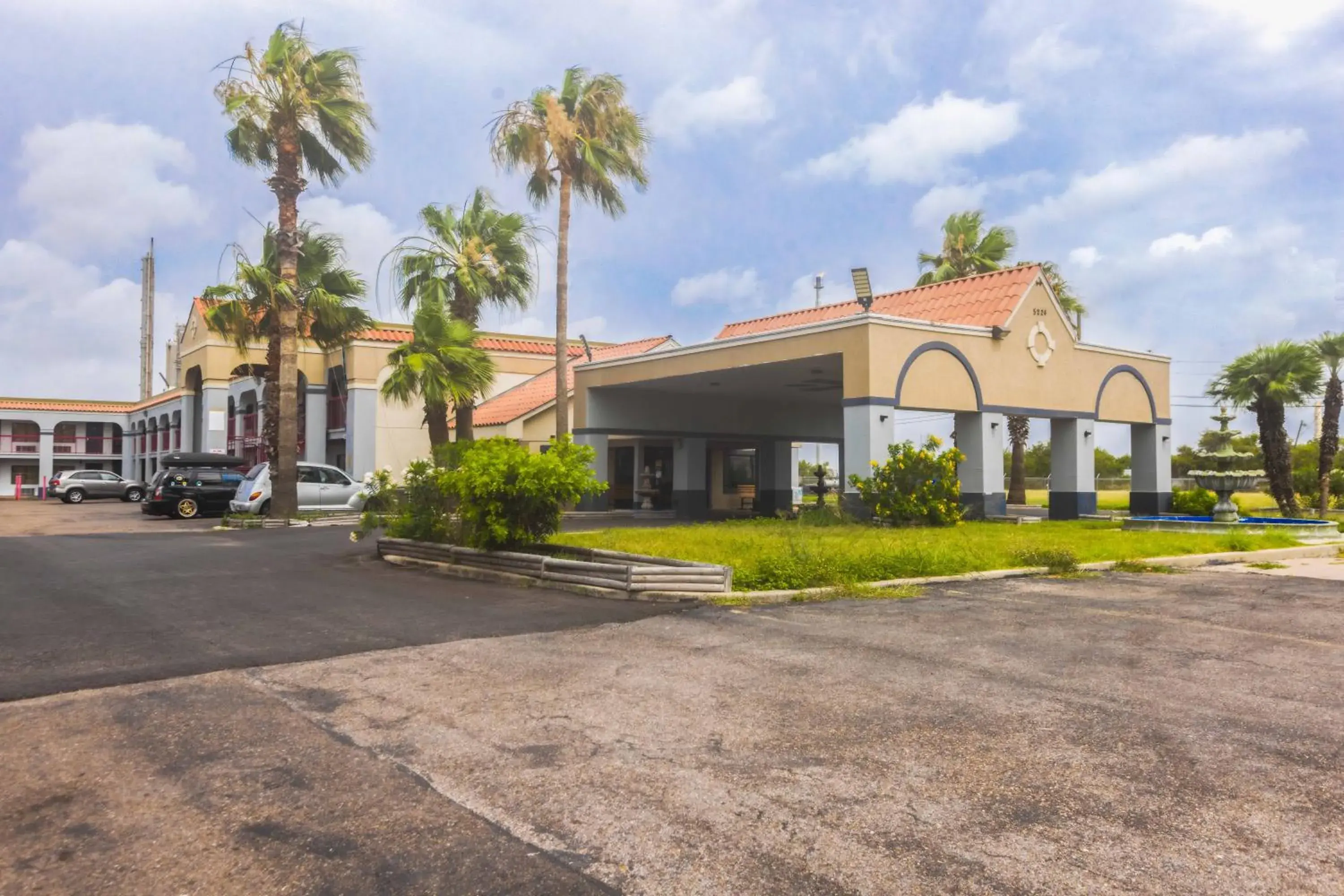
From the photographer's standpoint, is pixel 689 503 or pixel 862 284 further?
pixel 689 503

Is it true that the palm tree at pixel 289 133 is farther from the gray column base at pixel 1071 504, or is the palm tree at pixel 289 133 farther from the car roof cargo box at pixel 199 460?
the gray column base at pixel 1071 504

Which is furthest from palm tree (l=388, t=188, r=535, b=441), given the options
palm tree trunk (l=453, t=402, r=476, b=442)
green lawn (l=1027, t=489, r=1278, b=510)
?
green lawn (l=1027, t=489, r=1278, b=510)

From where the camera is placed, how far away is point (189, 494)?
28.5 meters

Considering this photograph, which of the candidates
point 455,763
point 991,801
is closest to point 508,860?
point 455,763

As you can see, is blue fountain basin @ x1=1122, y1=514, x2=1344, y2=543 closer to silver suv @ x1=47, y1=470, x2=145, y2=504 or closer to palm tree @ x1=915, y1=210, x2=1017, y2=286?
palm tree @ x1=915, y1=210, x2=1017, y2=286

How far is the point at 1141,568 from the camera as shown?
43.6 ft

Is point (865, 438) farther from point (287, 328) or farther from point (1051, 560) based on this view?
point (287, 328)

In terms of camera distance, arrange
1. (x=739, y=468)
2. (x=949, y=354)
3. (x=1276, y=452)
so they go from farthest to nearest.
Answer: (x=739, y=468)
(x=1276, y=452)
(x=949, y=354)

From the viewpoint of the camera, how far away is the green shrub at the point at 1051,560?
12.8 metres

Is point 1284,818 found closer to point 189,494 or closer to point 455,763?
point 455,763

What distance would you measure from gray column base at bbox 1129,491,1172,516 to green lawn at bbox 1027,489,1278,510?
7.83ft

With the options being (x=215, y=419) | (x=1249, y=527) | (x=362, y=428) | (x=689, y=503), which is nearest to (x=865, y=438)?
(x=1249, y=527)

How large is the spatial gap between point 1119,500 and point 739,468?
24116 mm

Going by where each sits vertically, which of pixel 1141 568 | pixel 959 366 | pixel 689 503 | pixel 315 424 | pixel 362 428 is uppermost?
pixel 959 366
